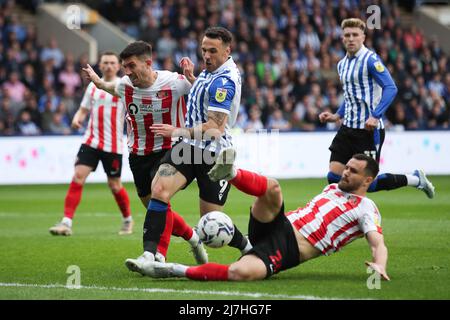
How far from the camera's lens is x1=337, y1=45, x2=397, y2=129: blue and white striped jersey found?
1066cm

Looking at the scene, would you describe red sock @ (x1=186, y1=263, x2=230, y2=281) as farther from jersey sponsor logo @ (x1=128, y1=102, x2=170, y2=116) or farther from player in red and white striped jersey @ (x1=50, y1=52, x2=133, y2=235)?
player in red and white striped jersey @ (x1=50, y1=52, x2=133, y2=235)

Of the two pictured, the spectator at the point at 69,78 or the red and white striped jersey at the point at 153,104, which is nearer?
the red and white striped jersey at the point at 153,104

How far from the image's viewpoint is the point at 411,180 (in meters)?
11.0

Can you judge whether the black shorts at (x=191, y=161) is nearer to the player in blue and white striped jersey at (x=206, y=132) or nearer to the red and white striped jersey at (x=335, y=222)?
the player in blue and white striped jersey at (x=206, y=132)

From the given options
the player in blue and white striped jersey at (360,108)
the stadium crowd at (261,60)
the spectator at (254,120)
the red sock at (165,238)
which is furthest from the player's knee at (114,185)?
the spectator at (254,120)

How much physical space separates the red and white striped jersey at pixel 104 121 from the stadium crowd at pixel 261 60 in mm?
7343

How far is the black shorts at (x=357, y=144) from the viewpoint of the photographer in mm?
10859

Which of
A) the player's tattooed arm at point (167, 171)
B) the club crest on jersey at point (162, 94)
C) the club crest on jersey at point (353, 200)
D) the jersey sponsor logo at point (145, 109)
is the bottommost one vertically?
the club crest on jersey at point (353, 200)

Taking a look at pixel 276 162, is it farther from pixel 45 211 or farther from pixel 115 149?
pixel 115 149

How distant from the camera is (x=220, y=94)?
26.8 feet

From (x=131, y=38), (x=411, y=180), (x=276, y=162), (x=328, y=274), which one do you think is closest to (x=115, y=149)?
(x=411, y=180)

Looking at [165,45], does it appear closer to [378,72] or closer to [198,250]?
[378,72]
